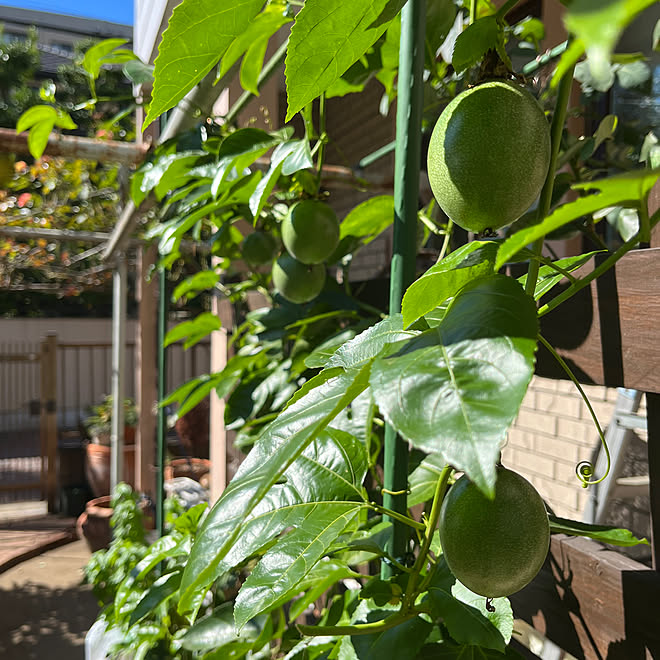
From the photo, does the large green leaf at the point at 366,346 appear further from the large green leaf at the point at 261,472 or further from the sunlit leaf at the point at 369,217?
the sunlit leaf at the point at 369,217

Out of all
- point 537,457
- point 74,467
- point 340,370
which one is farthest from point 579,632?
point 74,467

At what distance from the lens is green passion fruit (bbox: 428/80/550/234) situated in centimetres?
35

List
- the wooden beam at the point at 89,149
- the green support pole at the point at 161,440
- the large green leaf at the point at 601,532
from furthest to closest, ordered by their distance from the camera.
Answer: the green support pole at the point at 161,440
the wooden beam at the point at 89,149
the large green leaf at the point at 601,532

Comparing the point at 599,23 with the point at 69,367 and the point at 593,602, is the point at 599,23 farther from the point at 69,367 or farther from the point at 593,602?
the point at 69,367

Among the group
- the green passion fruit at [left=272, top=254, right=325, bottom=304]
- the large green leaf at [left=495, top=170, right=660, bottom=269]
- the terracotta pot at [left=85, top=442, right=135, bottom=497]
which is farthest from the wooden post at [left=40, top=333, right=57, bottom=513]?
the large green leaf at [left=495, top=170, right=660, bottom=269]

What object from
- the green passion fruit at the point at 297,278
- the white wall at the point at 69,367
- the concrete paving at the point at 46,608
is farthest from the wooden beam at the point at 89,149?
the white wall at the point at 69,367

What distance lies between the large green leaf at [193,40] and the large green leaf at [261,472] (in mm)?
224

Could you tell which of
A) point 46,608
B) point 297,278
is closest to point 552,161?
point 297,278

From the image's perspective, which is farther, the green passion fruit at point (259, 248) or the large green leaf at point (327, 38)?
the green passion fruit at point (259, 248)

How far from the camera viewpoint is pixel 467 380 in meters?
0.25

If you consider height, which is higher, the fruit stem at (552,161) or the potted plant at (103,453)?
the fruit stem at (552,161)

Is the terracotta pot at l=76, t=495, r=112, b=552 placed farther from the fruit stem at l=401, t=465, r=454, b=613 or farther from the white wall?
the white wall

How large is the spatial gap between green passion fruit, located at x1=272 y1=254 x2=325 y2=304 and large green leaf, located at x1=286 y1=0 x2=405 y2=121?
0.59 m

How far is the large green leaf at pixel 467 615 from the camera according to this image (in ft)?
1.51
